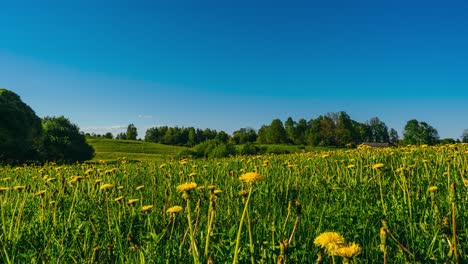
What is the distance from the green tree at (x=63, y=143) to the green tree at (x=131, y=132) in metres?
70.3

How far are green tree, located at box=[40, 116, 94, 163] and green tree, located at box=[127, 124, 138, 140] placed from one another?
70268 mm

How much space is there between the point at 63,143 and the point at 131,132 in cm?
7851

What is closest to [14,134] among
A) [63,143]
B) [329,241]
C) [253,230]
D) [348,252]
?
[63,143]

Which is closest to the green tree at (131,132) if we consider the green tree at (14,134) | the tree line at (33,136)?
the tree line at (33,136)

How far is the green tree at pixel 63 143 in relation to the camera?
32.7 metres

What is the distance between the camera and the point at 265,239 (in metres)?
2.41

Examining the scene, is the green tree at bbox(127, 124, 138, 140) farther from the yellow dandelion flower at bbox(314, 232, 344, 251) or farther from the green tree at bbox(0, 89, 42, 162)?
the yellow dandelion flower at bbox(314, 232, 344, 251)

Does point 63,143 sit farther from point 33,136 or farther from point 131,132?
point 131,132

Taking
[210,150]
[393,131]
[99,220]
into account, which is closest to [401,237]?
[99,220]

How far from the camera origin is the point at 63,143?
110 ft

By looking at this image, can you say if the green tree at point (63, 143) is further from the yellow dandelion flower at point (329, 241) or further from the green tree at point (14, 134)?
the yellow dandelion flower at point (329, 241)

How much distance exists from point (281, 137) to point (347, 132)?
799 inches

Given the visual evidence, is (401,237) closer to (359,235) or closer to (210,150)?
(359,235)

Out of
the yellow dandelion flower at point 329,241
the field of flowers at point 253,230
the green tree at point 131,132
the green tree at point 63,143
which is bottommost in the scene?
the field of flowers at point 253,230
